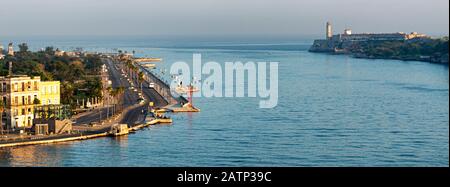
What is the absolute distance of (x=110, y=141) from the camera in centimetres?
1547

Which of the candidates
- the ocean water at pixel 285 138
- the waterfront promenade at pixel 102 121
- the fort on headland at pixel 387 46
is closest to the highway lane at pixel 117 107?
the waterfront promenade at pixel 102 121

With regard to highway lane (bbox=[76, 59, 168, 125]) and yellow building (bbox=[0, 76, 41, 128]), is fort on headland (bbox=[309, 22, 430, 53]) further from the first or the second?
yellow building (bbox=[0, 76, 41, 128])

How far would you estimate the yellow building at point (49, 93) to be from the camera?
59.5 ft

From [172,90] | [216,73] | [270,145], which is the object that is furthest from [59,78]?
[270,145]

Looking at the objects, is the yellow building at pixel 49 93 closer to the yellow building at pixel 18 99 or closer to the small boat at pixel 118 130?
the yellow building at pixel 18 99

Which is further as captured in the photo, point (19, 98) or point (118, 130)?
point (19, 98)

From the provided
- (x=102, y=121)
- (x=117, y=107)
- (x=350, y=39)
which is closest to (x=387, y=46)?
(x=350, y=39)

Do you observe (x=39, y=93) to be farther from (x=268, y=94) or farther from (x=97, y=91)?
(x=268, y=94)

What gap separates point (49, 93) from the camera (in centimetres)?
1844

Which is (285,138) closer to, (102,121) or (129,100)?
(102,121)

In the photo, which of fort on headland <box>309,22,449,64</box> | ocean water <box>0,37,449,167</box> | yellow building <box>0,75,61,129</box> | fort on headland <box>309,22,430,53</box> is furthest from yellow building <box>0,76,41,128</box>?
fort on headland <box>309,22,430,53</box>

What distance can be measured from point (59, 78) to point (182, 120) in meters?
10.9

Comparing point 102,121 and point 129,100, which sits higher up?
point 129,100
